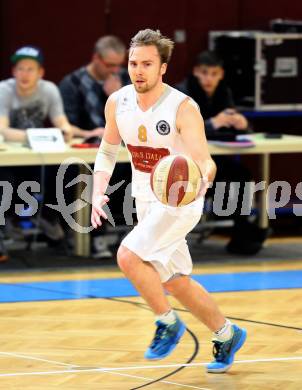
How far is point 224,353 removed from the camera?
5898 mm

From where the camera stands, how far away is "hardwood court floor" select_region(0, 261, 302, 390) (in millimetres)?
5746

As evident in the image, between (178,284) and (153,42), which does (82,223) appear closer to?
(178,284)

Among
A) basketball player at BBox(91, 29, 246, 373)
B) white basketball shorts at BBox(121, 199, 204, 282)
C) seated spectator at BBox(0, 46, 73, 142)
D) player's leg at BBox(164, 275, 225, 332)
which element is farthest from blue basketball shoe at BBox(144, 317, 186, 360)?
seated spectator at BBox(0, 46, 73, 142)

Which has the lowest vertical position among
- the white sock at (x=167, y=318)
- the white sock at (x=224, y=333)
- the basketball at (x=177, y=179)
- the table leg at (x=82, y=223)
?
the table leg at (x=82, y=223)

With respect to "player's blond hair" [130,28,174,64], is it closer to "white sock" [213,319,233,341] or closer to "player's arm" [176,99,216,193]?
"player's arm" [176,99,216,193]

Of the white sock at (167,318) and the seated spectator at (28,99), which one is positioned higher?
the seated spectator at (28,99)

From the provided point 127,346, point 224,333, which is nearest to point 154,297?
point 224,333

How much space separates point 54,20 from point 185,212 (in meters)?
5.70

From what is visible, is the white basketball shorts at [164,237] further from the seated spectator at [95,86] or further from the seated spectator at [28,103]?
the seated spectator at [95,86]

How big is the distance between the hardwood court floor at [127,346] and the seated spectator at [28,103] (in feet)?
6.61

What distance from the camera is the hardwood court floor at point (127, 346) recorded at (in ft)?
18.9

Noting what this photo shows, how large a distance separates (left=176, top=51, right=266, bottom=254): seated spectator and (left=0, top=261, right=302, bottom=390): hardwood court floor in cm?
159

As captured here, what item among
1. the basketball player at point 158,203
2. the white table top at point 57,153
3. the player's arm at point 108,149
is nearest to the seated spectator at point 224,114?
Answer: the white table top at point 57,153

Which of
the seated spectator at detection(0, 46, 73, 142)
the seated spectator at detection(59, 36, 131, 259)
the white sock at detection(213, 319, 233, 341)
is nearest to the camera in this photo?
the white sock at detection(213, 319, 233, 341)
